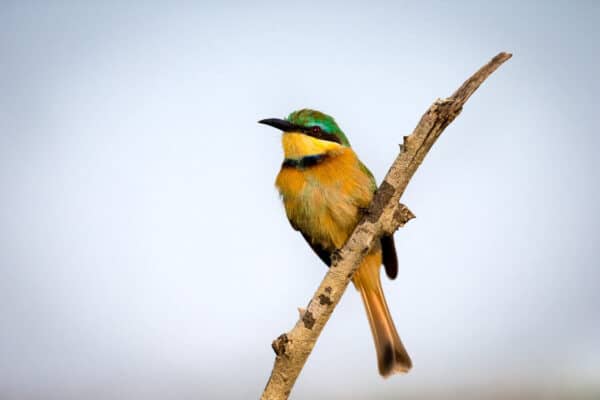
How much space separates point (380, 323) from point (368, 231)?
3.95 ft

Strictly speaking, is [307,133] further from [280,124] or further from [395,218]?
[395,218]

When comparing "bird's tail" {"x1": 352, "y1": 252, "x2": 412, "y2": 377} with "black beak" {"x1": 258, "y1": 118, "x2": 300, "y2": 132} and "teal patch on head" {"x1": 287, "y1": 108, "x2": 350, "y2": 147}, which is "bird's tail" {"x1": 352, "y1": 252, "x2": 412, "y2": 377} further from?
"black beak" {"x1": 258, "y1": 118, "x2": 300, "y2": 132}

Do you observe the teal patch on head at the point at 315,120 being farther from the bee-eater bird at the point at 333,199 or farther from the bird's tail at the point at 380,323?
the bird's tail at the point at 380,323

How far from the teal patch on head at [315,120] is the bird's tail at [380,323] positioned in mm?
1080

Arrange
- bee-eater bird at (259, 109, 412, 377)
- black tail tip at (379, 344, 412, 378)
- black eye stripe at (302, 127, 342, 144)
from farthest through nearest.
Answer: black eye stripe at (302, 127, 342, 144) < bee-eater bird at (259, 109, 412, 377) < black tail tip at (379, 344, 412, 378)

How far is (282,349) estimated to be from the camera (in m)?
2.96

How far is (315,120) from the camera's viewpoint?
15.2 ft

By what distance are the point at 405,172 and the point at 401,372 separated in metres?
1.67

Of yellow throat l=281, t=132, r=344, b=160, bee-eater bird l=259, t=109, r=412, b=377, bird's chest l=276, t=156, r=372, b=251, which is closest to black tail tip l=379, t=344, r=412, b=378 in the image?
bee-eater bird l=259, t=109, r=412, b=377

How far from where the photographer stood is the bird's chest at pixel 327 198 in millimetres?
4254

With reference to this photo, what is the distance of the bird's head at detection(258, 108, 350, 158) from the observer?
4492 mm

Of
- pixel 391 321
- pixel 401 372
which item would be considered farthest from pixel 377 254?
pixel 401 372

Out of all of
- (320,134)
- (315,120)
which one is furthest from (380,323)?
(315,120)

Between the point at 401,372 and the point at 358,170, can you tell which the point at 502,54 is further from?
the point at 401,372
